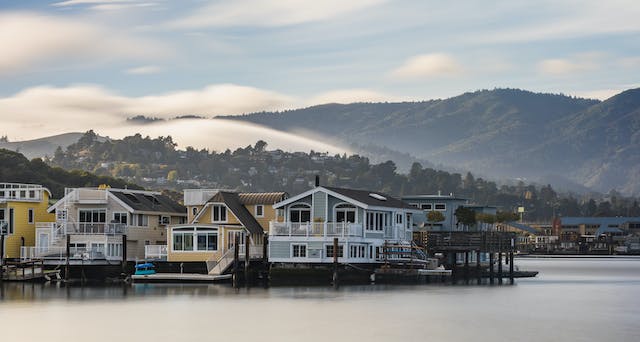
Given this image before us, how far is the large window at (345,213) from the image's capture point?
85.3 metres

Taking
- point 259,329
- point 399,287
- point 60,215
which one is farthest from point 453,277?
point 259,329

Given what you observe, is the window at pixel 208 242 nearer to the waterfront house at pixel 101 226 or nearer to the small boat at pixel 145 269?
the small boat at pixel 145 269

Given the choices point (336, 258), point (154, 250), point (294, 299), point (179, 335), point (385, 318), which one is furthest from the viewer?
point (154, 250)

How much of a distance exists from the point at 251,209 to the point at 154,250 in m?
9.72

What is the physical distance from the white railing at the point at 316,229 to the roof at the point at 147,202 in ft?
52.0

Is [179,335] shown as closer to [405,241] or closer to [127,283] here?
[127,283]

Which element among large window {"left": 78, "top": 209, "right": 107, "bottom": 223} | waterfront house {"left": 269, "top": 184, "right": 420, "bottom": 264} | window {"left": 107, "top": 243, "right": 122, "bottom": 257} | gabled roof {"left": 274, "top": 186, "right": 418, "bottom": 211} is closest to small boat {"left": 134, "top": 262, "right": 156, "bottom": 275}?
window {"left": 107, "top": 243, "right": 122, "bottom": 257}

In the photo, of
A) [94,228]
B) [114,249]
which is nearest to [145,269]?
[114,249]

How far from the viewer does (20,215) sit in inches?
3735

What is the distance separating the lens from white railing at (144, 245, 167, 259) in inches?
3484

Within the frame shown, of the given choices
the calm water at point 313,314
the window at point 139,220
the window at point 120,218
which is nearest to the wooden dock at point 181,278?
the calm water at point 313,314

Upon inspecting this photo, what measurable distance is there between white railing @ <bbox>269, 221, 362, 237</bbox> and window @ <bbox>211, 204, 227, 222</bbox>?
29.8 ft

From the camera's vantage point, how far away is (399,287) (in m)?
84.1

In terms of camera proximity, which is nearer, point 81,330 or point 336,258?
point 81,330
